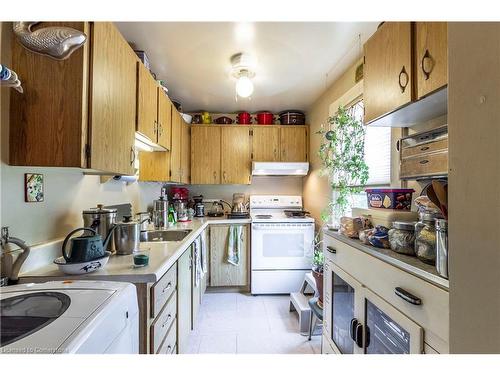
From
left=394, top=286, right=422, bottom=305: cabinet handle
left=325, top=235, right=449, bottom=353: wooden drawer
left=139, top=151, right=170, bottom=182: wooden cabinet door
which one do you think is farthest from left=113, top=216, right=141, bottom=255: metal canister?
left=394, top=286, right=422, bottom=305: cabinet handle

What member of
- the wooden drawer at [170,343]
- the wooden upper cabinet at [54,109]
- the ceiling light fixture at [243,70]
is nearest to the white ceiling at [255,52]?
the ceiling light fixture at [243,70]

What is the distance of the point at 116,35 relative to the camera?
4.23 ft

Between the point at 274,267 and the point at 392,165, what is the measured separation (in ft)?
6.13

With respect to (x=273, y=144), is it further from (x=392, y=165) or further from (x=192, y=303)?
(x=192, y=303)

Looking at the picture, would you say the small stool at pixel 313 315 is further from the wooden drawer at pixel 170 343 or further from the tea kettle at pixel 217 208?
the tea kettle at pixel 217 208

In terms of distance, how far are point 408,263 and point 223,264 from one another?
2455 millimetres

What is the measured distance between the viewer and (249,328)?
7.45 feet

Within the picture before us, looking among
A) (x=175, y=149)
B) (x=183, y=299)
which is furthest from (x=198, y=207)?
(x=183, y=299)

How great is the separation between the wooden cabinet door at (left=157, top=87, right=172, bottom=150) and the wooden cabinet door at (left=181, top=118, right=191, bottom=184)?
590 millimetres

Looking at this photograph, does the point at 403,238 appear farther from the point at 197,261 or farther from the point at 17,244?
the point at 197,261

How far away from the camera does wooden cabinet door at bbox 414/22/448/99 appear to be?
36.2 inches

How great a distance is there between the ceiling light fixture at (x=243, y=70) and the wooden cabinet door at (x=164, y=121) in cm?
68
